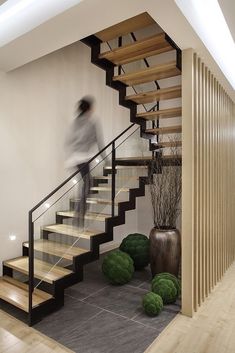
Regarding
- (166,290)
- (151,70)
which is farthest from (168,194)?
(151,70)

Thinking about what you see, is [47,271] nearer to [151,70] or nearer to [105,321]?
[105,321]

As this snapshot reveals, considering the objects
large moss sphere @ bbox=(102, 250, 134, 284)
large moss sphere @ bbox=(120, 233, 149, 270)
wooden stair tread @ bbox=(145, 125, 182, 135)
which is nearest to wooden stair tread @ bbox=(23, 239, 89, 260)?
large moss sphere @ bbox=(102, 250, 134, 284)

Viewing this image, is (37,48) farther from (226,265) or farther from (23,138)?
(226,265)

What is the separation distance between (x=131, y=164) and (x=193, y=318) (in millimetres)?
2556

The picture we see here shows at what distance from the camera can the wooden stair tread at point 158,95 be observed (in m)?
3.49

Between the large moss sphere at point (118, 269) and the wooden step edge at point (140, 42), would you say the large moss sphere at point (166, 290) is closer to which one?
the large moss sphere at point (118, 269)

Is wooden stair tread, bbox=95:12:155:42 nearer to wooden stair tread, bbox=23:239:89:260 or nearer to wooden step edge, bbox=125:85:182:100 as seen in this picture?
wooden step edge, bbox=125:85:182:100

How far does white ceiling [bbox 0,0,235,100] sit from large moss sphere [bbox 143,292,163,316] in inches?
107

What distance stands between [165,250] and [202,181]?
3.70ft

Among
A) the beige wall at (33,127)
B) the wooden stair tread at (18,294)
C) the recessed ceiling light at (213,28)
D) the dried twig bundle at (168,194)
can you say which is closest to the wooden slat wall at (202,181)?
the recessed ceiling light at (213,28)

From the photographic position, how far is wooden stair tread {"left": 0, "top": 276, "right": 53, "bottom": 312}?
9.35 ft

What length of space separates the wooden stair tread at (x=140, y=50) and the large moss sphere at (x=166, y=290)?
8.99ft

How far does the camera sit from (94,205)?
3.73 m

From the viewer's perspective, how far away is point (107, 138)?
17.8 feet
